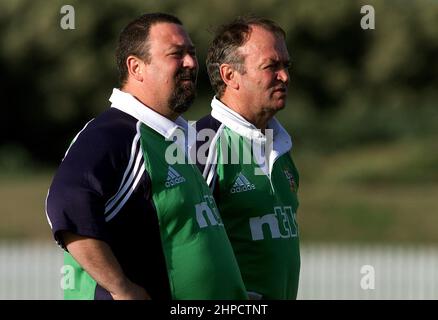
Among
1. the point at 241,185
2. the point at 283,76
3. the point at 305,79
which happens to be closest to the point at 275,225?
the point at 241,185

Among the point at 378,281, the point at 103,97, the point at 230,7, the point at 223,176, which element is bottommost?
the point at 378,281

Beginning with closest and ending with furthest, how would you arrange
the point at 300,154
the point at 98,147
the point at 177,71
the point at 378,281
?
the point at 98,147, the point at 177,71, the point at 378,281, the point at 300,154

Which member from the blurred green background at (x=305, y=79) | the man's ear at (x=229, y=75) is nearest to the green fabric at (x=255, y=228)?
the man's ear at (x=229, y=75)

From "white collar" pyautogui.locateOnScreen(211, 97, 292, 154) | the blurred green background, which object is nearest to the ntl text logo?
"white collar" pyautogui.locateOnScreen(211, 97, 292, 154)

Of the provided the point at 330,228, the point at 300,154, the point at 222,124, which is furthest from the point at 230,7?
the point at 222,124

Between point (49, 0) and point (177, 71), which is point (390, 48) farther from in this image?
point (177, 71)

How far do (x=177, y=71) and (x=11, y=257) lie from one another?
10701 millimetres

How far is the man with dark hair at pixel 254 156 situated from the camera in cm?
541

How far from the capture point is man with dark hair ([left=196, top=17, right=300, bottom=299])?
5.41 meters

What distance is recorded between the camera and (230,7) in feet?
89.0

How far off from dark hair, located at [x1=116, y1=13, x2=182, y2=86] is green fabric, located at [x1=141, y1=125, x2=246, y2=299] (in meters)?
0.35

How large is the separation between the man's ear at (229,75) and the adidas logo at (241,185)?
0.55 metres

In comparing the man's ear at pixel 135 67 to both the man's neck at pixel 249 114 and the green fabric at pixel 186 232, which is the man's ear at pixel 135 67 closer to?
the green fabric at pixel 186 232

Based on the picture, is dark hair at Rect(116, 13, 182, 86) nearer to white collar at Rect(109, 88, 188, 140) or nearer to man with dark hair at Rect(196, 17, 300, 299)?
white collar at Rect(109, 88, 188, 140)
